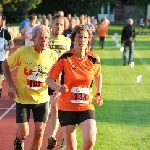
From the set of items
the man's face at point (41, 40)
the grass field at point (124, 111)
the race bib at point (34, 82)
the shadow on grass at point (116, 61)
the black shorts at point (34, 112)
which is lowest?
the shadow on grass at point (116, 61)

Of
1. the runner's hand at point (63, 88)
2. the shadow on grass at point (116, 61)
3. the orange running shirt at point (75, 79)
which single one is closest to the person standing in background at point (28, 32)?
the shadow on grass at point (116, 61)

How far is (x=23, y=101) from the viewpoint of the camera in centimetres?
859

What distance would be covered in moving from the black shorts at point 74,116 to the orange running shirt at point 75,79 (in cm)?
5

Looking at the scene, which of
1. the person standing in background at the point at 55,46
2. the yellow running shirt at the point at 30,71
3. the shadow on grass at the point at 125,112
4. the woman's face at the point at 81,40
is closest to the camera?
the woman's face at the point at 81,40

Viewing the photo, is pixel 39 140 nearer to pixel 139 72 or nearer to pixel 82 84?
pixel 82 84

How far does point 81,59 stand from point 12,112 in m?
6.65

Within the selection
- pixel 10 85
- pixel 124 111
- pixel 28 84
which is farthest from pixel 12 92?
pixel 124 111

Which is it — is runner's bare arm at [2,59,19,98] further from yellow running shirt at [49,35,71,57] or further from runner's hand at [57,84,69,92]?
yellow running shirt at [49,35,71,57]

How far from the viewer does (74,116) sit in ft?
24.3

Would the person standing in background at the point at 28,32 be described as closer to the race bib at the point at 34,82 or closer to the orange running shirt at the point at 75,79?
the race bib at the point at 34,82

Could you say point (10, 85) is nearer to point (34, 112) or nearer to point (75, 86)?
point (34, 112)

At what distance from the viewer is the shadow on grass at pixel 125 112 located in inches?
513

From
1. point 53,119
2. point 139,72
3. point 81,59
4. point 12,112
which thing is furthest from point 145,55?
point 81,59

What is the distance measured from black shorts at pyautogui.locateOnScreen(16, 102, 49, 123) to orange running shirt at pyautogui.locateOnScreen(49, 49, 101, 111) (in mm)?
1150
